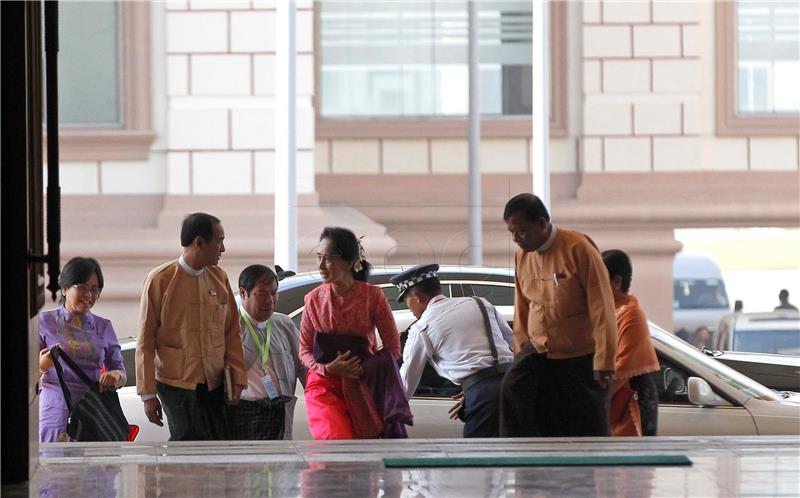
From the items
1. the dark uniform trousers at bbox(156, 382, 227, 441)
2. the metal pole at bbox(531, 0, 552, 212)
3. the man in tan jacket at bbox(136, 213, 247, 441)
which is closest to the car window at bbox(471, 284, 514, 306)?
the man in tan jacket at bbox(136, 213, 247, 441)

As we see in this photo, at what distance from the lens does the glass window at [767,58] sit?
61.9 feet

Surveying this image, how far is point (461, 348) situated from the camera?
8.67 meters

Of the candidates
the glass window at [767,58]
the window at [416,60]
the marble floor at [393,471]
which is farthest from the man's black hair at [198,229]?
the glass window at [767,58]

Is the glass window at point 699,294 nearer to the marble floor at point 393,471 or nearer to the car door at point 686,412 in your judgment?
the car door at point 686,412

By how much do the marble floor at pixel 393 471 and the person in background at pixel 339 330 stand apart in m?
0.33

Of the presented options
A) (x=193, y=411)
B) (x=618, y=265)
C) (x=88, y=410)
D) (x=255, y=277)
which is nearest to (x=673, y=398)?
(x=618, y=265)

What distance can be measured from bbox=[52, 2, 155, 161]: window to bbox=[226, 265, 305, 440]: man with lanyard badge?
8.61 meters

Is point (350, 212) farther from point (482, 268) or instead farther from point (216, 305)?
point (216, 305)

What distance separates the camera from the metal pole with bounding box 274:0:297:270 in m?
13.9

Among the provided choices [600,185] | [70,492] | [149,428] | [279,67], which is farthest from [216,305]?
[600,185]

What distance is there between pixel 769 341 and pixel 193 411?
386 inches

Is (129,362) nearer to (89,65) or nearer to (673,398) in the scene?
(673,398)

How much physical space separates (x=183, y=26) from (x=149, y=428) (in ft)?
27.5

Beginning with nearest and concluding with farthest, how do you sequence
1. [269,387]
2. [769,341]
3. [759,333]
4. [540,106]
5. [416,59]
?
1. [269,387]
2. [540,106]
3. [769,341]
4. [759,333]
5. [416,59]
